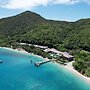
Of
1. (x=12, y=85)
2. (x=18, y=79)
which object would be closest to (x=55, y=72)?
(x=18, y=79)

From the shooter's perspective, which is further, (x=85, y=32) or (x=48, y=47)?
(x=85, y=32)

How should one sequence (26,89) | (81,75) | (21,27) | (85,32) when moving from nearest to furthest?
(26,89) < (81,75) < (85,32) < (21,27)

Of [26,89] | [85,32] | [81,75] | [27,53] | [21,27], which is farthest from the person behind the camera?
[21,27]

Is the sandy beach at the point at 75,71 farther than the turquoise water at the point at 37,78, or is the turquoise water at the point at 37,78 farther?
the sandy beach at the point at 75,71

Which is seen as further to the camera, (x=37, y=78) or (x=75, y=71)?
(x=75, y=71)

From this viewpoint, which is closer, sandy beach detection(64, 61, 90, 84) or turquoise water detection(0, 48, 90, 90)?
turquoise water detection(0, 48, 90, 90)

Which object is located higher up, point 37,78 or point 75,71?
point 37,78

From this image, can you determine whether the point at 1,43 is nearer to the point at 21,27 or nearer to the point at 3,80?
the point at 21,27
